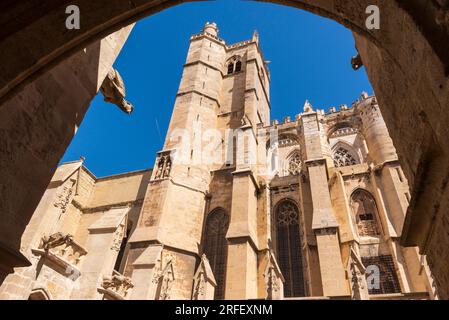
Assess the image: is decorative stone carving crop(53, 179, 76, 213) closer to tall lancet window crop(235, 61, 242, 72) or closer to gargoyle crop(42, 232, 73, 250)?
gargoyle crop(42, 232, 73, 250)

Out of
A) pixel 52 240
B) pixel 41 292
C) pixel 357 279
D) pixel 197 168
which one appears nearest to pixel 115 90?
pixel 52 240

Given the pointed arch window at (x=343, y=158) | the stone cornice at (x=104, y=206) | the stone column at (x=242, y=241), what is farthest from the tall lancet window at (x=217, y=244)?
the pointed arch window at (x=343, y=158)

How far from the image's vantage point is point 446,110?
177 cm

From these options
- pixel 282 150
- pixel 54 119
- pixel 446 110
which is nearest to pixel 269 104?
pixel 282 150

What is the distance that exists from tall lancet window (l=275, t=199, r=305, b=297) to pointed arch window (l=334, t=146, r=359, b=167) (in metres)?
5.90

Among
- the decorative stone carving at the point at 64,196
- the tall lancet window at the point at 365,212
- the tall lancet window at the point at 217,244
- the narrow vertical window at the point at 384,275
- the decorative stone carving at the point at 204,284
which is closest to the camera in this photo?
the decorative stone carving at the point at 64,196

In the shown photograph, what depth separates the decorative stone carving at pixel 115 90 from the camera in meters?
5.84

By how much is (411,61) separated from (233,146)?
1755cm

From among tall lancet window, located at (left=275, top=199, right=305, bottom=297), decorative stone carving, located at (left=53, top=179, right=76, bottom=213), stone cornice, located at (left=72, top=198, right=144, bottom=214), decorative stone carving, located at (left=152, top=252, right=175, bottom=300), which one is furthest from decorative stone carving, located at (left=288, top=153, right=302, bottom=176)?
decorative stone carving, located at (left=53, top=179, right=76, bottom=213)

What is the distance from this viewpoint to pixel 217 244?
15352 mm

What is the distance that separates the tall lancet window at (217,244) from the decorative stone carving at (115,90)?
10347 millimetres

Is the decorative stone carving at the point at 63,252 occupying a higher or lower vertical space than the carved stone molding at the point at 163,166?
lower

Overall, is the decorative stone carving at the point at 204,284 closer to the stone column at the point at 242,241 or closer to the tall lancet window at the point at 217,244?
the stone column at the point at 242,241
